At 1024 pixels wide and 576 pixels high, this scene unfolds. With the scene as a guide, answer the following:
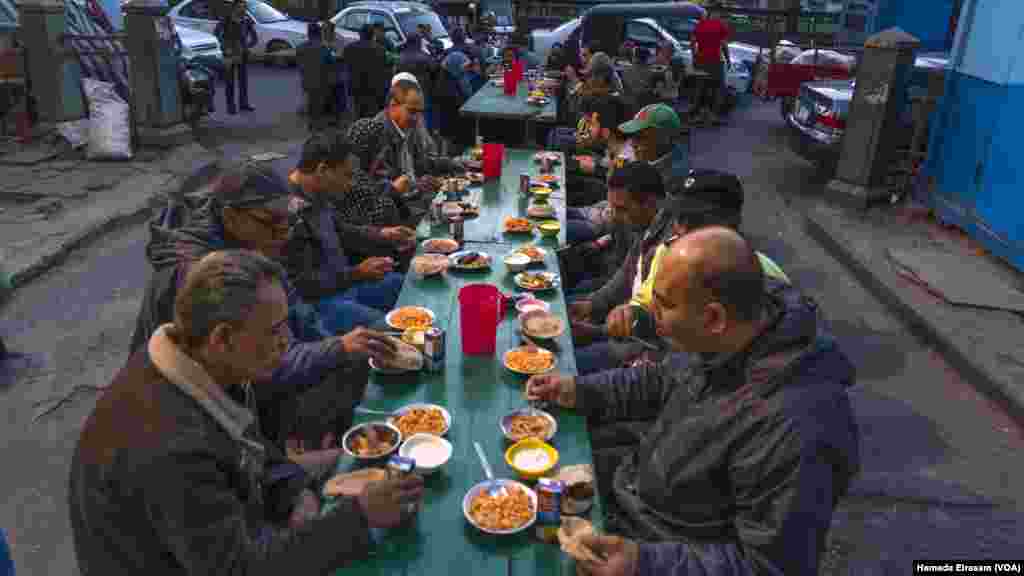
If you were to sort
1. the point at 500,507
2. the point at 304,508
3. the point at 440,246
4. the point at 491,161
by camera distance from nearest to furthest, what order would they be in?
the point at 500,507, the point at 304,508, the point at 440,246, the point at 491,161

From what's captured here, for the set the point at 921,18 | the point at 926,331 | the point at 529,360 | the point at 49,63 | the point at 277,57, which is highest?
the point at 921,18

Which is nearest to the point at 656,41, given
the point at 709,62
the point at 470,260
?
the point at 709,62

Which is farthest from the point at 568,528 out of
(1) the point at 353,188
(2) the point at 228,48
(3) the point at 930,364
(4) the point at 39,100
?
(2) the point at 228,48

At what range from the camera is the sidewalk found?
663 cm

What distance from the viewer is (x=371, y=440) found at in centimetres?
251

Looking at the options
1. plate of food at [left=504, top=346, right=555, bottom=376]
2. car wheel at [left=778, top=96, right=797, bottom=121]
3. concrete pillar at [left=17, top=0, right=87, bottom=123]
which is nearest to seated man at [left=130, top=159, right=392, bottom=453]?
plate of food at [left=504, top=346, right=555, bottom=376]

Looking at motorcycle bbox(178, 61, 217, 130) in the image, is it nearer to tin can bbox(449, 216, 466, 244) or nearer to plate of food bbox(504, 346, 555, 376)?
tin can bbox(449, 216, 466, 244)

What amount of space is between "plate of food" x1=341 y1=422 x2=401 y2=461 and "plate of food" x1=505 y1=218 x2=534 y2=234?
247cm

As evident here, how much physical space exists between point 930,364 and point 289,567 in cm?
533

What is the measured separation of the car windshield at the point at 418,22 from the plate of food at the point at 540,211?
38.9 ft

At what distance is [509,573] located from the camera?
80.7 inches

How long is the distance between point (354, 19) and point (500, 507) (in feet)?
54.7

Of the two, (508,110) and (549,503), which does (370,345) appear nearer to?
(549,503)

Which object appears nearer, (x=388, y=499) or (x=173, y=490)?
(x=173, y=490)
